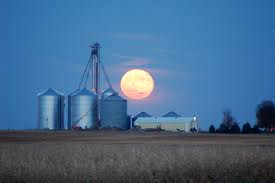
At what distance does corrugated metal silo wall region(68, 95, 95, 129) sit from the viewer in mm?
114812

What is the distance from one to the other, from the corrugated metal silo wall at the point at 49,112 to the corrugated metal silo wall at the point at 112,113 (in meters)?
8.56

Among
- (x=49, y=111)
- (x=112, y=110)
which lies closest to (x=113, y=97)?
(x=112, y=110)

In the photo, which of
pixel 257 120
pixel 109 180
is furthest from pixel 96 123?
pixel 109 180

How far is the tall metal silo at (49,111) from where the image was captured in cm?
11694

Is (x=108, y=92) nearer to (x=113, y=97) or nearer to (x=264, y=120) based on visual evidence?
(x=113, y=97)

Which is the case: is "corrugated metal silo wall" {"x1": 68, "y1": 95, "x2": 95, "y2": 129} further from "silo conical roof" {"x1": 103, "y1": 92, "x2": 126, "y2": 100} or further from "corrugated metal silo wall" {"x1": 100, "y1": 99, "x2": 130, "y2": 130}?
"silo conical roof" {"x1": 103, "y1": 92, "x2": 126, "y2": 100}

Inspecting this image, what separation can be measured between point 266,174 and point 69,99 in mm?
90593

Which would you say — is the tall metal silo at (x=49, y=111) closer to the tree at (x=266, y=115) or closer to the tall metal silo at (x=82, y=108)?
the tall metal silo at (x=82, y=108)

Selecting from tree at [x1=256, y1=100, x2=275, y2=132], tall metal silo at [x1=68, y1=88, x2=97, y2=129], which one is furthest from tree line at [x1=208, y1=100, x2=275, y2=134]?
tall metal silo at [x1=68, y1=88, x2=97, y2=129]

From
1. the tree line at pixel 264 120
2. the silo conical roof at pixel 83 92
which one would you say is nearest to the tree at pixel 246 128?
the tree line at pixel 264 120

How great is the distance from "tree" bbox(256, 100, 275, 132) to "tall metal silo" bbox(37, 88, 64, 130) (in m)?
49.8

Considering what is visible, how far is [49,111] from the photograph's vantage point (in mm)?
117000

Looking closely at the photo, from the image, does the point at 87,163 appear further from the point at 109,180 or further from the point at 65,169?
the point at 109,180

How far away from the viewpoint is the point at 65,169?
28312 millimetres
